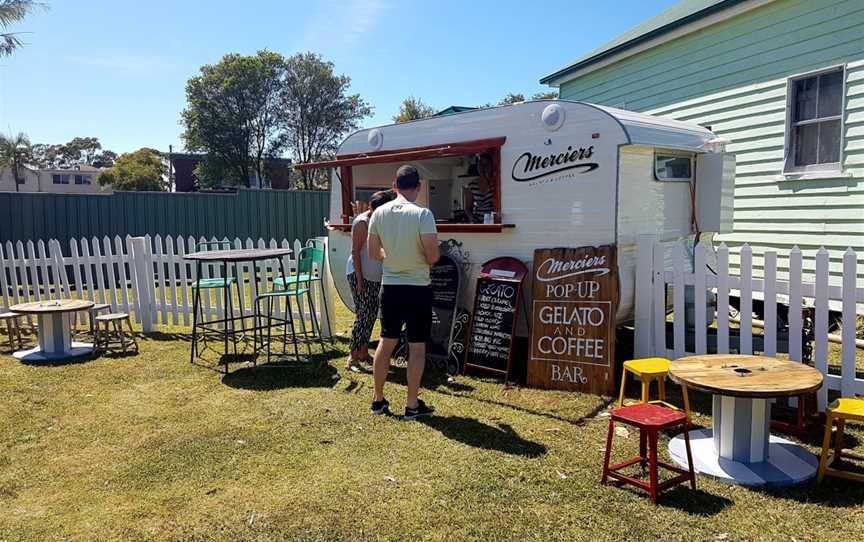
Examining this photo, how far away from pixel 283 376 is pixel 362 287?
1.16 metres

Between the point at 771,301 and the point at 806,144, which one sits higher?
the point at 806,144

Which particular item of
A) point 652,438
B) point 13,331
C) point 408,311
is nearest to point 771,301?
point 652,438

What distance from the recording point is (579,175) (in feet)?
17.6

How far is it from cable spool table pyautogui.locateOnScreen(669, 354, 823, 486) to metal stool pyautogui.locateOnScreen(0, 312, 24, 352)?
7.18m

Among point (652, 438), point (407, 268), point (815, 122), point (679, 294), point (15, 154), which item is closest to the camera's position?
point (652, 438)

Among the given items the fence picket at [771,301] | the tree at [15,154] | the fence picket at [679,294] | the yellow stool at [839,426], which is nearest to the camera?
the yellow stool at [839,426]

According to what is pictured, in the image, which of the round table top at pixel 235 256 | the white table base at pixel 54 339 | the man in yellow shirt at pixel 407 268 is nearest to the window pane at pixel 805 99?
the man in yellow shirt at pixel 407 268

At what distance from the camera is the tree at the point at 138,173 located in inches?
1746

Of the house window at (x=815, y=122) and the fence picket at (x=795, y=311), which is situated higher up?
the house window at (x=815, y=122)

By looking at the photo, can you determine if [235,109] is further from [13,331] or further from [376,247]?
→ [376,247]

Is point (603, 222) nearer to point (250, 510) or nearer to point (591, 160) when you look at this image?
point (591, 160)

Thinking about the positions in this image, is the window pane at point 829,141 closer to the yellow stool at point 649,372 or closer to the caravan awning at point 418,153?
the caravan awning at point 418,153

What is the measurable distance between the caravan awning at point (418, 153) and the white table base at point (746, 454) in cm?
325

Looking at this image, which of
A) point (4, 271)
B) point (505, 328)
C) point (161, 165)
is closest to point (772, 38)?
point (505, 328)
